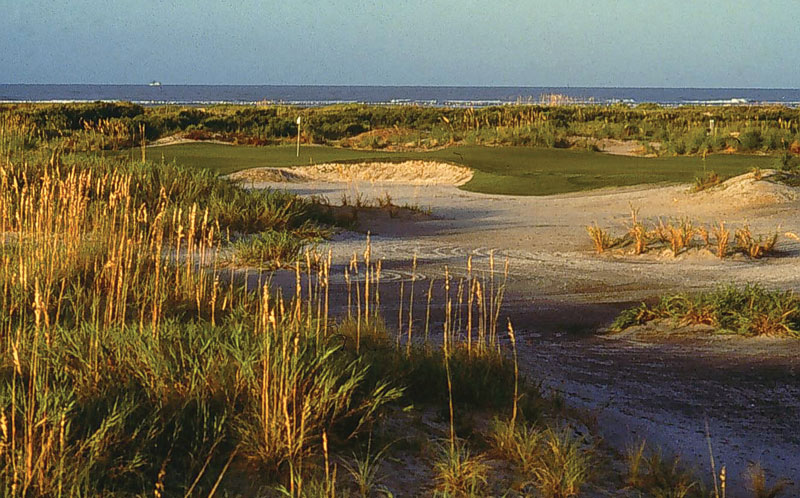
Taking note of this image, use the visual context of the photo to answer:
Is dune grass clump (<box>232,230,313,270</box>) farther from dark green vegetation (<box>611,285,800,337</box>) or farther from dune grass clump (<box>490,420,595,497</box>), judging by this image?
dune grass clump (<box>490,420,595,497</box>)

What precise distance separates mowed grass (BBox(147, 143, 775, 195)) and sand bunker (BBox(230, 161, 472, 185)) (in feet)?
1.01

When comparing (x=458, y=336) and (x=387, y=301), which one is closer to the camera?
(x=458, y=336)

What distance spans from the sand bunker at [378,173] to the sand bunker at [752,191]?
5.75 m

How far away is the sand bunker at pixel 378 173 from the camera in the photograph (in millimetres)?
20141

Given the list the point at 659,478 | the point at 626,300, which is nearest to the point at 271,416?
the point at 659,478

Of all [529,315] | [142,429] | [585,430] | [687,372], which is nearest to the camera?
[142,429]

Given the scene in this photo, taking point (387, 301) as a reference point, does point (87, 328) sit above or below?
above

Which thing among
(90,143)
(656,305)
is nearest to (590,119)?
(90,143)

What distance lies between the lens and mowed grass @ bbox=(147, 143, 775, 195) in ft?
60.3

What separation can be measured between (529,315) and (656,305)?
104 cm

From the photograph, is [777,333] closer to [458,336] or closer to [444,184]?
[458,336]

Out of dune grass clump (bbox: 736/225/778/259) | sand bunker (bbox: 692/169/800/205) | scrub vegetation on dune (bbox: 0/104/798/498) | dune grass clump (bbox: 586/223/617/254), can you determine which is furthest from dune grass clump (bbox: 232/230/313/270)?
sand bunker (bbox: 692/169/800/205)

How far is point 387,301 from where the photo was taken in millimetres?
8594

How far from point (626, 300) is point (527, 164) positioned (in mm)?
12880
